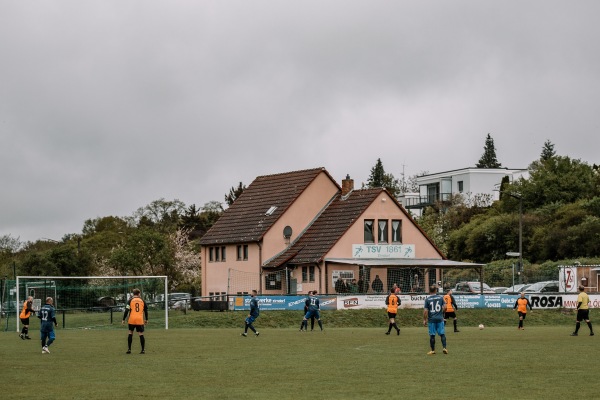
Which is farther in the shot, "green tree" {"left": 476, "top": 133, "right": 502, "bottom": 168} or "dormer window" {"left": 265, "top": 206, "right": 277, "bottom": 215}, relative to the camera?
"green tree" {"left": 476, "top": 133, "right": 502, "bottom": 168}

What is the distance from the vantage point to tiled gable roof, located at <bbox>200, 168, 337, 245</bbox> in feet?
243

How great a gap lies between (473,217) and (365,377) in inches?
3301

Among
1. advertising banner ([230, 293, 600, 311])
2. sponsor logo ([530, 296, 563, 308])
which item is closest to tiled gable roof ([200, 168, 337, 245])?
advertising banner ([230, 293, 600, 311])

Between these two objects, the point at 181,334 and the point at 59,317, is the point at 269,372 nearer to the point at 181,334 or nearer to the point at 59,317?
the point at 181,334

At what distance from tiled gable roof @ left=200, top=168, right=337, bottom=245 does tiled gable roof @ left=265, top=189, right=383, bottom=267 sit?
7.53 feet

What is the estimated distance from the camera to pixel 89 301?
2562 inches

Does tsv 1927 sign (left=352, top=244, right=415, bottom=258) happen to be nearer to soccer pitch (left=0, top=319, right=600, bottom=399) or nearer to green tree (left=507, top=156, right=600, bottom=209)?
green tree (left=507, top=156, right=600, bottom=209)

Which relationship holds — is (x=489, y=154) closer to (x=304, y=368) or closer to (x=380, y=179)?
(x=380, y=179)

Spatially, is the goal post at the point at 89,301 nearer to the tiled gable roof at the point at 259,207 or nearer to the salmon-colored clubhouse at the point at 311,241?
the salmon-colored clubhouse at the point at 311,241

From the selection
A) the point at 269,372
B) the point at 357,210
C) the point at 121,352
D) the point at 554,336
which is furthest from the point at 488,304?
the point at 269,372

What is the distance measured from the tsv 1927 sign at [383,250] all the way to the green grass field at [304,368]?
2869 centimetres

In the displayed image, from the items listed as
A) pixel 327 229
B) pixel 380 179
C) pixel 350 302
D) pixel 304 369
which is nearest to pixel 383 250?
pixel 327 229

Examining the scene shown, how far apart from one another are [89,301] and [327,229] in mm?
16843

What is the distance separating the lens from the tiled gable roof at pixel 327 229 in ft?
228
